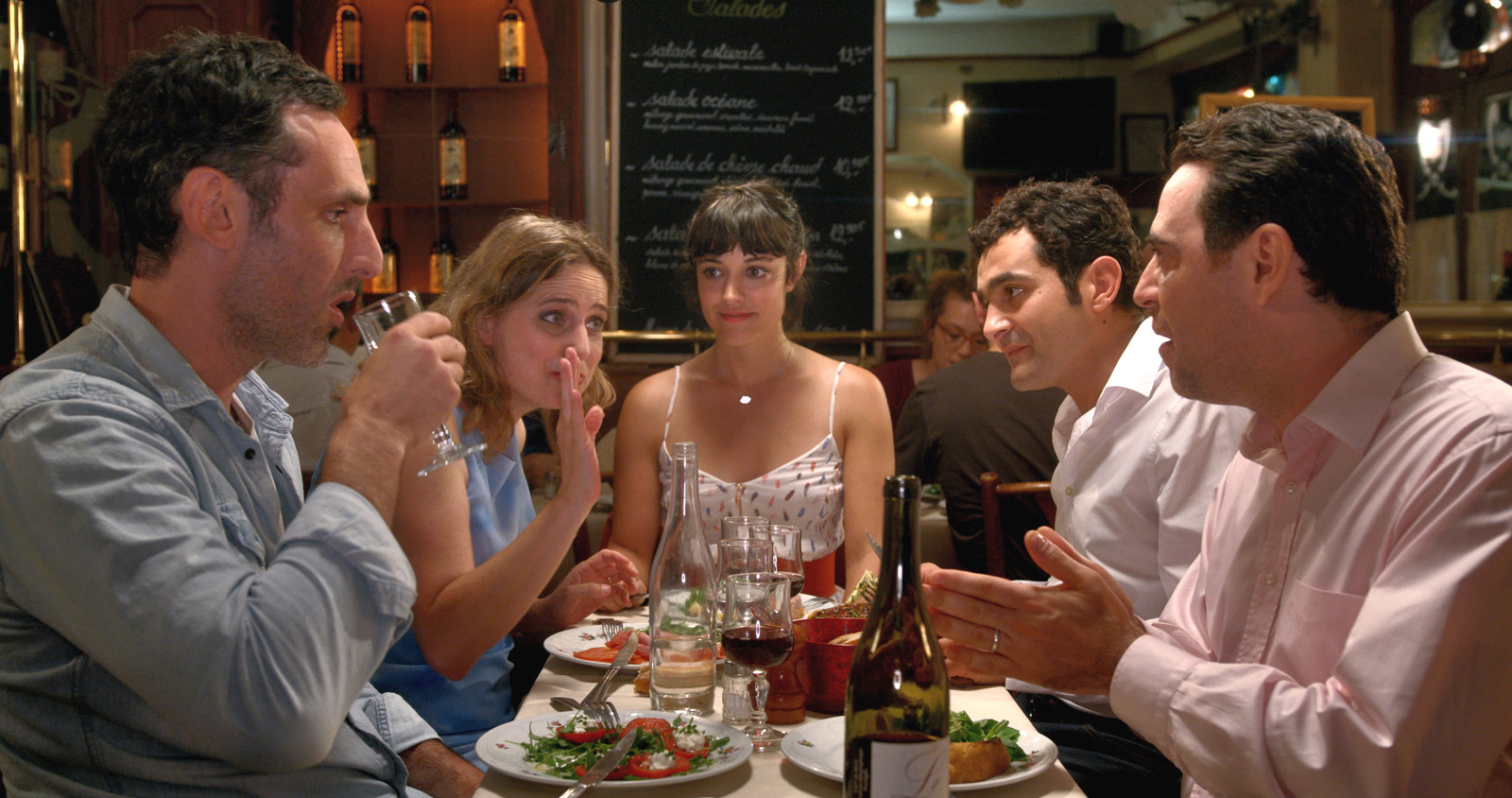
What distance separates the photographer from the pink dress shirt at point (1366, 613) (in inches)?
39.7

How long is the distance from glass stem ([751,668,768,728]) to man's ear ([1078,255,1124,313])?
4.27ft

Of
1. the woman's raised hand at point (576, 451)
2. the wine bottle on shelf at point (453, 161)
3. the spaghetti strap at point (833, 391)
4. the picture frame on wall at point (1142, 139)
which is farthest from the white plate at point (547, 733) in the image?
the picture frame on wall at point (1142, 139)

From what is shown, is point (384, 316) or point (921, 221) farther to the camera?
point (921, 221)

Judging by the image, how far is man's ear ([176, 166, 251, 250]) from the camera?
125 cm

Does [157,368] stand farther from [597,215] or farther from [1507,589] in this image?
[597,215]

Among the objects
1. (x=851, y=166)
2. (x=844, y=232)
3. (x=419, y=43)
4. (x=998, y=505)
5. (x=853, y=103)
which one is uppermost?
(x=419, y=43)

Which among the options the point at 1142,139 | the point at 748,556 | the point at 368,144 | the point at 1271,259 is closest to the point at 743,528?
the point at 748,556

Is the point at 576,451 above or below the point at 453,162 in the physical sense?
below

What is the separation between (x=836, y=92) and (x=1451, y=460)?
148 inches

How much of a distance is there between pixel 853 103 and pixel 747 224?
80.7 inches

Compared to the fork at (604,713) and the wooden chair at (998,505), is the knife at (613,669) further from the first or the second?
the wooden chair at (998,505)

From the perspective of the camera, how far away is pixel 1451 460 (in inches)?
41.9

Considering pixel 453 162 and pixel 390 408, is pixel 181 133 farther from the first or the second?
pixel 453 162

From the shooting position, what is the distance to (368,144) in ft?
15.7
